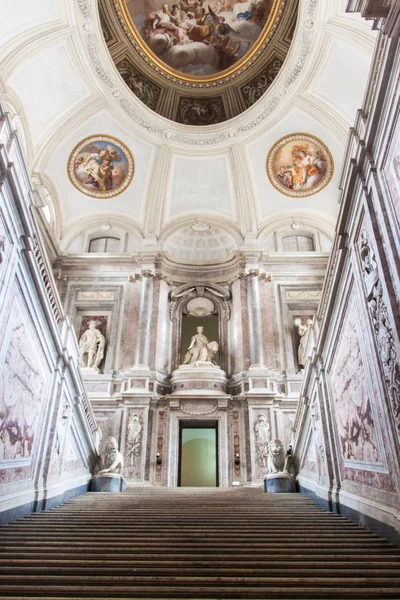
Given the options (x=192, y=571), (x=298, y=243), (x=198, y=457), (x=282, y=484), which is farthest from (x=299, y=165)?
(x=192, y=571)

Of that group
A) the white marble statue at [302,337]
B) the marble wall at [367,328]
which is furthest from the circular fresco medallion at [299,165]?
the marble wall at [367,328]

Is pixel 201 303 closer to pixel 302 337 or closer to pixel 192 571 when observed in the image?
pixel 302 337

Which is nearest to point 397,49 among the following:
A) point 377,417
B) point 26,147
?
point 377,417

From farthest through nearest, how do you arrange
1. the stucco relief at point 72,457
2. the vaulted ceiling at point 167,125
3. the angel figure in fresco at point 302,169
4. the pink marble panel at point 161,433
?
the angel figure in fresco at point 302,169 → the pink marble panel at point 161,433 → the vaulted ceiling at point 167,125 → the stucco relief at point 72,457

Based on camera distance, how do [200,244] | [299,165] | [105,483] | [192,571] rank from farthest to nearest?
[200,244]
[299,165]
[105,483]
[192,571]

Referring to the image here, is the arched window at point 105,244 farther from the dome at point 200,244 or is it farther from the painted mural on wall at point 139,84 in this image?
the painted mural on wall at point 139,84

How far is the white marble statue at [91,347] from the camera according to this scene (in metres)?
15.7

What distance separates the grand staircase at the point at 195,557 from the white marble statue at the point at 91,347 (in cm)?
985

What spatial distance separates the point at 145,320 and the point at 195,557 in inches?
484

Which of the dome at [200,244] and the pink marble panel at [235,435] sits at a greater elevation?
the dome at [200,244]

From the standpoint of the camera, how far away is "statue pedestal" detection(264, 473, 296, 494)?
359 inches

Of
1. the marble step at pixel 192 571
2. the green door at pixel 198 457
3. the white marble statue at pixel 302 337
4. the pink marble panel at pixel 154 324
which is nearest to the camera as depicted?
the marble step at pixel 192 571

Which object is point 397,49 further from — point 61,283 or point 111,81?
point 61,283

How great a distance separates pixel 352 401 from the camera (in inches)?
242
